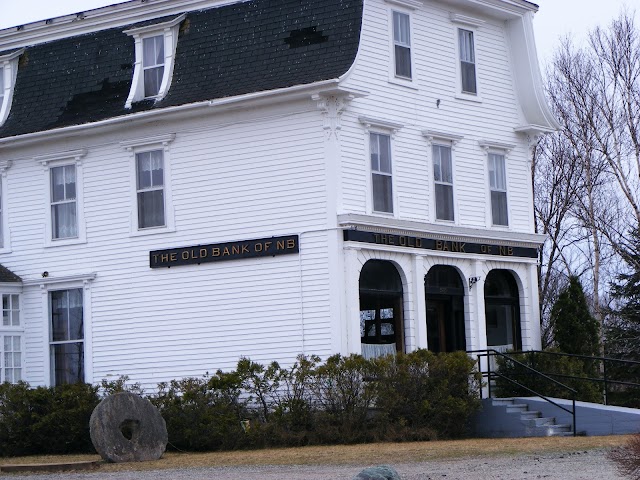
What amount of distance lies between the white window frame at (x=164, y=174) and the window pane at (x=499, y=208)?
24.6ft

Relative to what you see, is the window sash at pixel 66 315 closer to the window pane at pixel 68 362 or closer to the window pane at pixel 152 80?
the window pane at pixel 68 362

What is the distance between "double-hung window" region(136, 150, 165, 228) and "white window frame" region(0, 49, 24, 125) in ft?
14.4

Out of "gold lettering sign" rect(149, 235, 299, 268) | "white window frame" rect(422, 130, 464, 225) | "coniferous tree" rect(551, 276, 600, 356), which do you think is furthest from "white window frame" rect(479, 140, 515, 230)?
"gold lettering sign" rect(149, 235, 299, 268)

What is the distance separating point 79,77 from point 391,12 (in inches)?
295

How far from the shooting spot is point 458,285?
29.8 m

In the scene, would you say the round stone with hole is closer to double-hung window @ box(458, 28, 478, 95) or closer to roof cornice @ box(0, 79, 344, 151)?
roof cornice @ box(0, 79, 344, 151)

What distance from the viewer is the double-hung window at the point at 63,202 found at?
30.3 meters

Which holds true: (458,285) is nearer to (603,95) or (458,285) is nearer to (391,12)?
(391,12)

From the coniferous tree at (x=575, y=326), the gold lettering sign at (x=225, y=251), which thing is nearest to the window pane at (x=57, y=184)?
the gold lettering sign at (x=225, y=251)

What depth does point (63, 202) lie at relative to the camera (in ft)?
99.5

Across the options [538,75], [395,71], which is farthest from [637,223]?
[395,71]

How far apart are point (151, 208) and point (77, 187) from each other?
2.14m

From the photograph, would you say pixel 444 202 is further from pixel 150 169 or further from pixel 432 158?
pixel 150 169

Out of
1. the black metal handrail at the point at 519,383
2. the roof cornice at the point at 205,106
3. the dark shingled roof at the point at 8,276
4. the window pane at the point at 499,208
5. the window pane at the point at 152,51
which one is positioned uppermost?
the window pane at the point at 152,51
